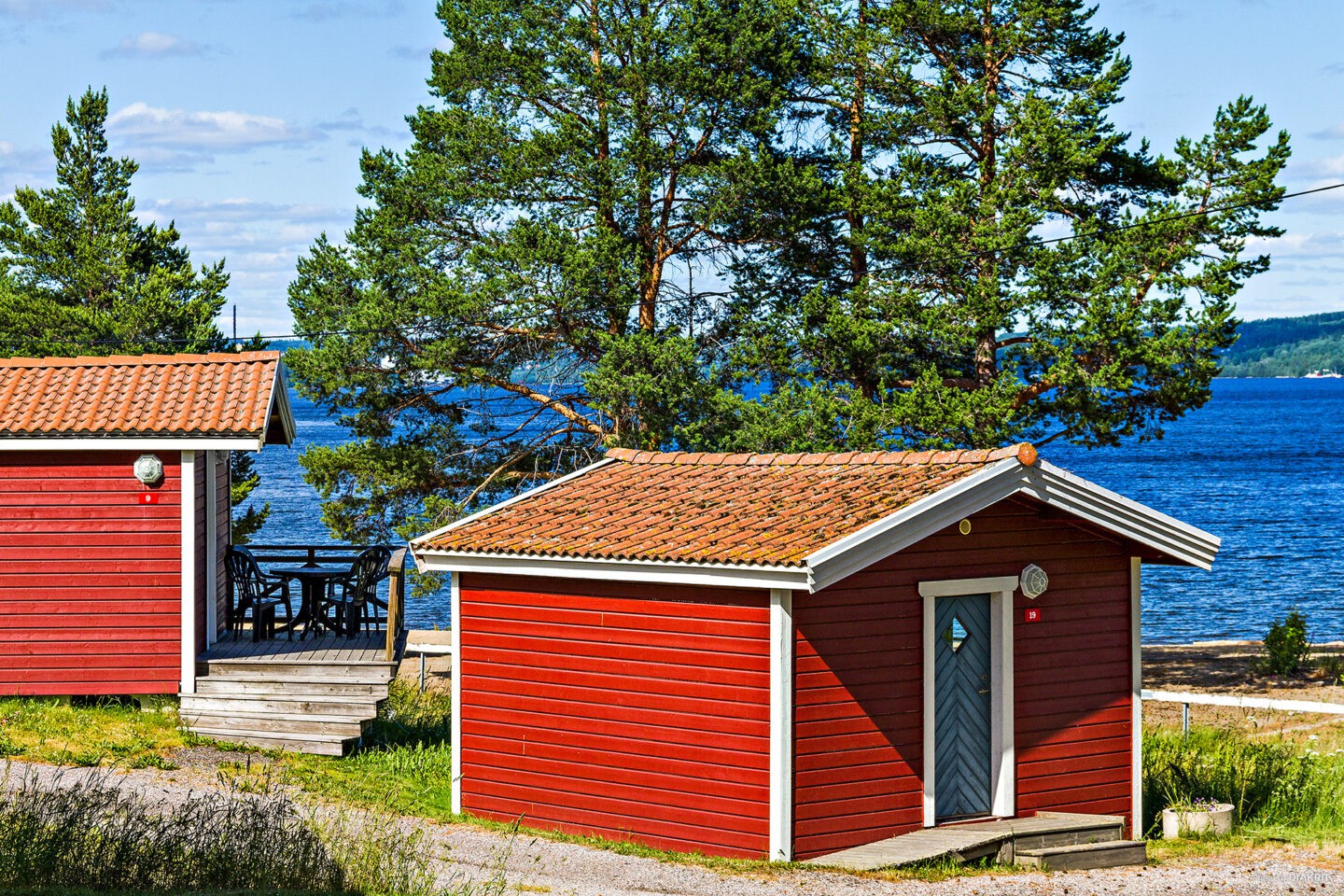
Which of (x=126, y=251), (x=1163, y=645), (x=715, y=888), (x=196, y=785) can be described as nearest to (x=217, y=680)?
(x=196, y=785)

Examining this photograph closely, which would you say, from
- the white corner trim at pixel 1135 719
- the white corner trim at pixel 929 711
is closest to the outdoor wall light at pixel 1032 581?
the white corner trim at pixel 929 711

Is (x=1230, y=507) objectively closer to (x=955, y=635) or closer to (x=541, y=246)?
(x=541, y=246)

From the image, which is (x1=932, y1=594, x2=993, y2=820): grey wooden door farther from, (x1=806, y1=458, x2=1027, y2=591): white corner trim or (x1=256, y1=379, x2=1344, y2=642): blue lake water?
(x1=256, y1=379, x2=1344, y2=642): blue lake water

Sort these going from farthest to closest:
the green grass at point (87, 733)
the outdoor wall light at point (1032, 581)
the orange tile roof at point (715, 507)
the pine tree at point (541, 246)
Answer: the pine tree at point (541, 246), the green grass at point (87, 733), the outdoor wall light at point (1032, 581), the orange tile roof at point (715, 507)

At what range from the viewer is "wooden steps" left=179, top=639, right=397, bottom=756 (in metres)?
14.0

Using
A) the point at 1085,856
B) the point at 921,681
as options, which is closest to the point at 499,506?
the point at 921,681

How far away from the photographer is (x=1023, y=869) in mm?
10898

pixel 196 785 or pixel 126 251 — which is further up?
pixel 126 251

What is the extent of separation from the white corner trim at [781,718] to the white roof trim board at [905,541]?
1.01ft

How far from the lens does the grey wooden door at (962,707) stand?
11.6 metres

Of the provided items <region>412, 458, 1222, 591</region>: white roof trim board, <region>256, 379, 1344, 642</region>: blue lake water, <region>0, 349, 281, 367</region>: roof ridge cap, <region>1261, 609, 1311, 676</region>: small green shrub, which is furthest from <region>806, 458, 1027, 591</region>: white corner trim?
<region>256, 379, 1344, 642</region>: blue lake water

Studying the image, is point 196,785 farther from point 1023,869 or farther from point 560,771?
point 1023,869

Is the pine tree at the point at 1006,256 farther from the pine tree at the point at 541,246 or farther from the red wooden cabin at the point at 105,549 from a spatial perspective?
the red wooden cabin at the point at 105,549

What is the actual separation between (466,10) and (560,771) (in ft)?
51.7
